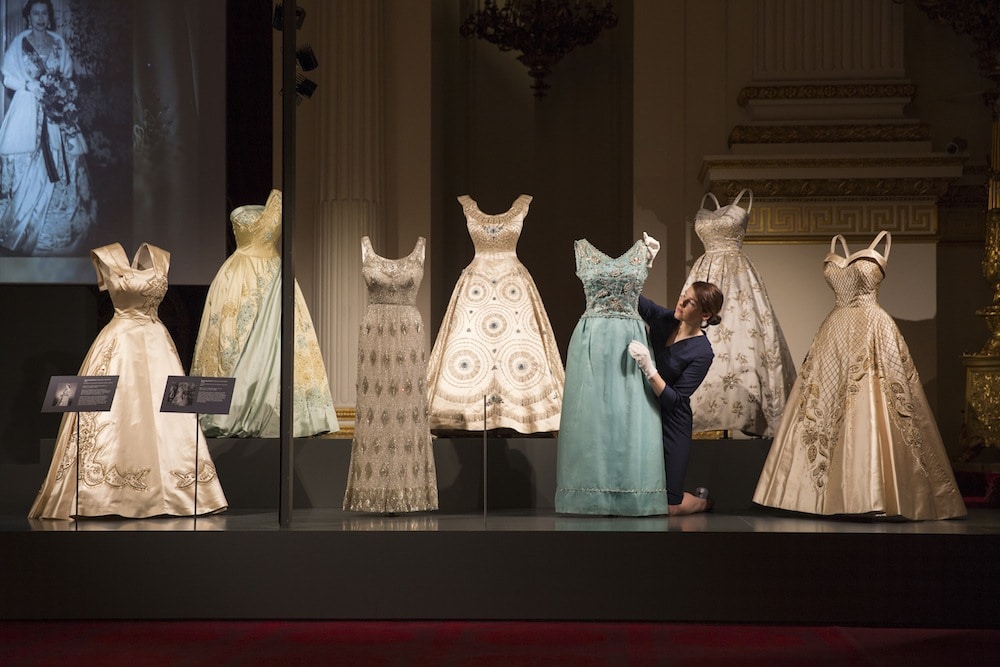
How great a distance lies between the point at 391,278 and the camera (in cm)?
529

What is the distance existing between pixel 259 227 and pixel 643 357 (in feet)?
6.98

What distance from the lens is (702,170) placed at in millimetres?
7547

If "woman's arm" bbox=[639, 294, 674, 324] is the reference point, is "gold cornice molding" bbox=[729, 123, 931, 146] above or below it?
above

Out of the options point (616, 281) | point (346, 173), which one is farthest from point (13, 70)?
point (616, 281)

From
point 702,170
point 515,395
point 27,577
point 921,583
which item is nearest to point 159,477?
point 27,577

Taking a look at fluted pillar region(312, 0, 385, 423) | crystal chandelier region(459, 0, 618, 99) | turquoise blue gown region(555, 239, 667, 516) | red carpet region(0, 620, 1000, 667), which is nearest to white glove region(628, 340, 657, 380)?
turquoise blue gown region(555, 239, 667, 516)

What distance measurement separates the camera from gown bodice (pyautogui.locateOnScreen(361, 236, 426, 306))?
5293 mm

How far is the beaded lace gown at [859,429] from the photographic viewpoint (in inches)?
198

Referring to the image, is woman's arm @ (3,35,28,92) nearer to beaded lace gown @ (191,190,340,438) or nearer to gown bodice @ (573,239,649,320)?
beaded lace gown @ (191,190,340,438)

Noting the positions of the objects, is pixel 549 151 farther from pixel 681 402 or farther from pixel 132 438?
pixel 132 438

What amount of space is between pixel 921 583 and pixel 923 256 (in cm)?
310

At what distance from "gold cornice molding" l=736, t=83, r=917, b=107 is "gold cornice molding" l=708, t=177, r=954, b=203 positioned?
1.74 feet

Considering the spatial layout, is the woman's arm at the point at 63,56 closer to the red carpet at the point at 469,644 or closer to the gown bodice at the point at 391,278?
the gown bodice at the point at 391,278

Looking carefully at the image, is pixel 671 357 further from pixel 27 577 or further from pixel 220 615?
pixel 27 577
